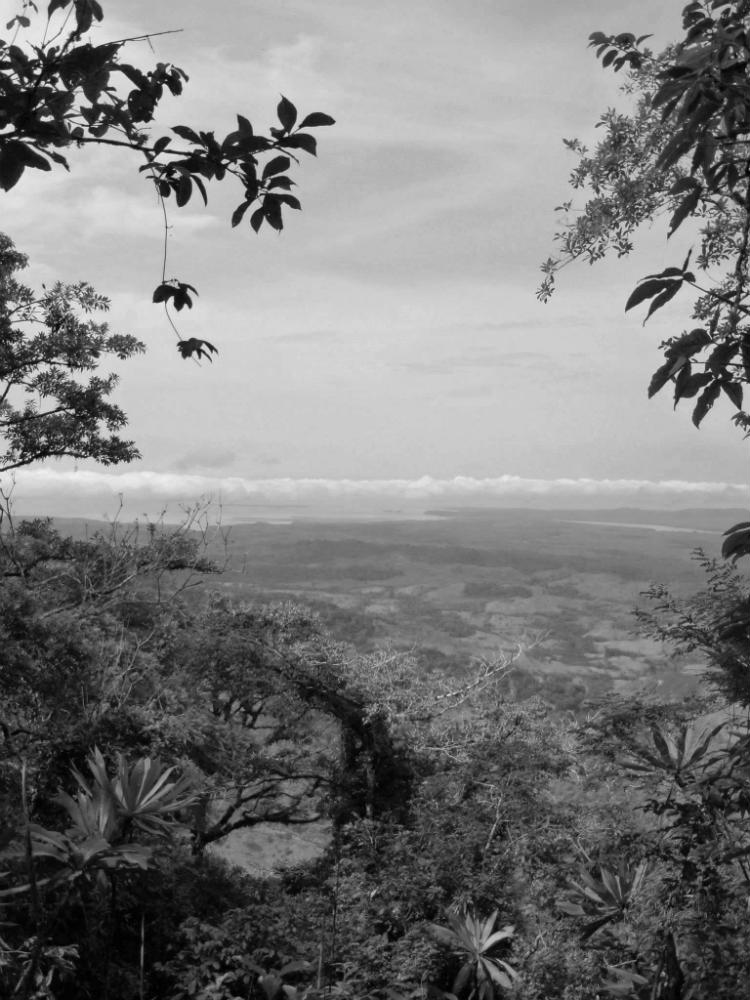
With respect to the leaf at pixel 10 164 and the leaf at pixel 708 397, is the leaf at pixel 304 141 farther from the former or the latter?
the leaf at pixel 708 397

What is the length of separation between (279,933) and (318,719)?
27.9 feet

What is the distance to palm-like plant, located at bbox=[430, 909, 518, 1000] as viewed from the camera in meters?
8.30

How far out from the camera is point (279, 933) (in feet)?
21.3

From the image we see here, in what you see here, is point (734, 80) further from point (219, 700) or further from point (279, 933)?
point (219, 700)

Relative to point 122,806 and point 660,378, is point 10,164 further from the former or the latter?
point 122,806

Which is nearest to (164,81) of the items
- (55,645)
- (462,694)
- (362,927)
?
(55,645)

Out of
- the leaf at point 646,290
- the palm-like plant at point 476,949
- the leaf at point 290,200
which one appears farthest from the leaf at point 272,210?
the palm-like plant at point 476,949

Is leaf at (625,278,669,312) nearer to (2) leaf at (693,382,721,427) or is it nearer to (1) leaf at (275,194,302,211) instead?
(2) leaf at (693,382,721,427)

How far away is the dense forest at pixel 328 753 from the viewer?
162cm

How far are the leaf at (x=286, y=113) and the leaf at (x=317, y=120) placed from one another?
0.08ft

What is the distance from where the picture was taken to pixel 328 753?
46.9 feet

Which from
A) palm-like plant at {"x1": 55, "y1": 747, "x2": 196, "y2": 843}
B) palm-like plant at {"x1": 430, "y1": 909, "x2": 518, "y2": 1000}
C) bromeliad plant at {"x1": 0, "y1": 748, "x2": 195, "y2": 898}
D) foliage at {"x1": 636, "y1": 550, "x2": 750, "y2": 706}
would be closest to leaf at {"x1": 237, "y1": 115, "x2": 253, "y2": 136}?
bromeliad plant at {"x1": 0, "y1": 748, "x2": 195, "y2": 898}

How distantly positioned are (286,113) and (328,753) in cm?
1399

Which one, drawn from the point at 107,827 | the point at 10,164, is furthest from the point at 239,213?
the point at 107,827
